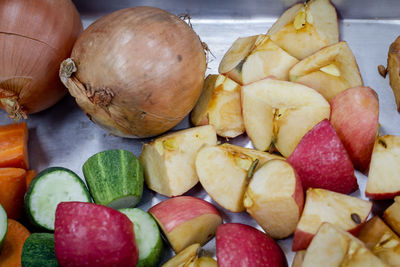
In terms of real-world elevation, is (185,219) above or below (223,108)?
below

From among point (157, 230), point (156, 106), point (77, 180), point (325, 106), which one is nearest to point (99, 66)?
point (156, 106)

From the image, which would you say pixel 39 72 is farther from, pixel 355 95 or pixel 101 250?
pixel 355 95

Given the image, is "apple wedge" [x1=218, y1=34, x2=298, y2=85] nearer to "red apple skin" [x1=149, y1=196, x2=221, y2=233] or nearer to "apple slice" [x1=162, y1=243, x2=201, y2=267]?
"red apple skin" [x1=149, y1=196, x2=221, y2=233]

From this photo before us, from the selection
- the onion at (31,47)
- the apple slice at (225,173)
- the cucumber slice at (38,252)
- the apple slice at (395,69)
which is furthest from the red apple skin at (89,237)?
the apple slice at (395,69)

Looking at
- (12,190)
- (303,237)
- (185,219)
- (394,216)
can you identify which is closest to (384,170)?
(394,216)

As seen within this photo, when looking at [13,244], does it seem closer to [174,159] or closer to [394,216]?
[174,159]

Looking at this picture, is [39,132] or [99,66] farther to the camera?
[39,132]
